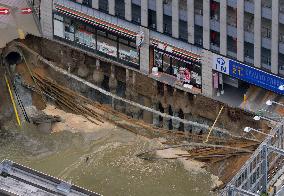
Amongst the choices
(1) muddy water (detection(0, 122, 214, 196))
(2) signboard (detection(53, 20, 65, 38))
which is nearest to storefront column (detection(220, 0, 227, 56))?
(1) muddy water (detection(0, 122, 214, 196))

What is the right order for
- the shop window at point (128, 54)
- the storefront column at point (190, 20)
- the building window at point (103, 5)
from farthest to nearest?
the shop window at point (128, 54) → the building window at point (103, 5) → the storefront column at point (190, 20)

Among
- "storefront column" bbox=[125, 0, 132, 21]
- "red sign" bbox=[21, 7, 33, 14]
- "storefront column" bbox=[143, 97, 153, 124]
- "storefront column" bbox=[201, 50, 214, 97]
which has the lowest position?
"storefront column" bbox=[143, 97, 153, 124]

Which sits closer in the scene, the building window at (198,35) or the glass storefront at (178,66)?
the building window at (198,35)

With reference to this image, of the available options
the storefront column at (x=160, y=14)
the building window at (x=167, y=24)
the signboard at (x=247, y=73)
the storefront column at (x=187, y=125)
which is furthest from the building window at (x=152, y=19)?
the storefront column at (x=187, y=125)

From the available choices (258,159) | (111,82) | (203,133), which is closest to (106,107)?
(111,82)

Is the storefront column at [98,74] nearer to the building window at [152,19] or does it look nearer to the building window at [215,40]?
the building window at [152,19]

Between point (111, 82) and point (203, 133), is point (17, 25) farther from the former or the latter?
point (203, 133)

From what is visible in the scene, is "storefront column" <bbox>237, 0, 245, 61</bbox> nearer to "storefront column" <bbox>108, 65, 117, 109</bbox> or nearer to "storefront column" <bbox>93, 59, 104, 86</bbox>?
"storefront column" <bbox>108, 65, 117, 109</bbox>
